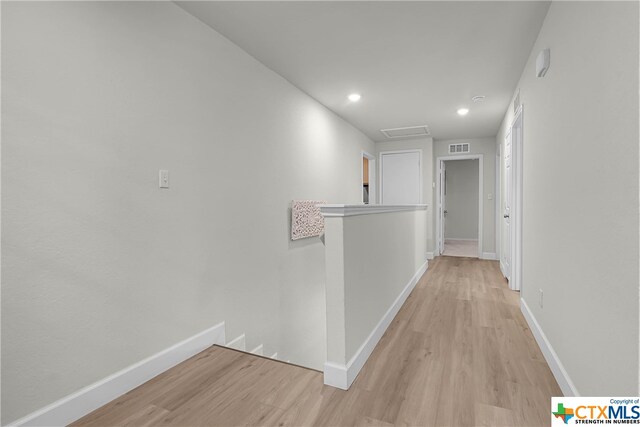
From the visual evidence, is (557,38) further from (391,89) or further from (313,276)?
(313,276)

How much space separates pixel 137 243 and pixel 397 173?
558 cm

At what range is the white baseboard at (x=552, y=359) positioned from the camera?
1.67m

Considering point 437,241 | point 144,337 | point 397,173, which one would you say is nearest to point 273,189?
point 144,337

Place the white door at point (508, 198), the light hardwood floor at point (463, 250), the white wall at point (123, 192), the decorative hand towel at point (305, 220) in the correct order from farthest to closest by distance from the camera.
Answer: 1. the light hardwood floor at point (463, 250)
2. the white door at point (508, 198)
3. the decorative hand towel at point (305, 220)
4. the white wall at point (123, 192)

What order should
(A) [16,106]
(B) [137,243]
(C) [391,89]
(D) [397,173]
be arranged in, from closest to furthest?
(A) [16,106]
(B) [137,243]
(C) [391,89]
(D) [397,173]

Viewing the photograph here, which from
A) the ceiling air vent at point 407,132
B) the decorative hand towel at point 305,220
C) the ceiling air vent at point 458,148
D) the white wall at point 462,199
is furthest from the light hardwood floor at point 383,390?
the white wall at point 462,199

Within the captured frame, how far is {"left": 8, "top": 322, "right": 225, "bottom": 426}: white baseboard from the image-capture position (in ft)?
4.88

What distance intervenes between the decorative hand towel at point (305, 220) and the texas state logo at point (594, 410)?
2458 mm

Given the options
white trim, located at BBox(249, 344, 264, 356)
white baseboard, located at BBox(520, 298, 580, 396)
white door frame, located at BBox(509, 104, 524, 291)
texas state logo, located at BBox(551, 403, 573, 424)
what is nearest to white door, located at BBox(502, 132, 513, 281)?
white door frame, located at BBox(509, 104, 524, 291)

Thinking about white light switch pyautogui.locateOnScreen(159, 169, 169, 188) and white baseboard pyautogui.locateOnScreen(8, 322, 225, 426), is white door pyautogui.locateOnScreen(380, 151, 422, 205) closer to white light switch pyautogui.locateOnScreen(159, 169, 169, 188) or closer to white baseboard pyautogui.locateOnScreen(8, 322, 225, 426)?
white baseboard pyautogui.locateOnScreen(8, 322, 225, 426)

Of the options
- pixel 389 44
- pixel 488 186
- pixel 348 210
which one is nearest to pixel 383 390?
pixel 348 210

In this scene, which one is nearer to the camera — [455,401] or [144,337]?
[455,401]

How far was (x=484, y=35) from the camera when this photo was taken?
252 cm

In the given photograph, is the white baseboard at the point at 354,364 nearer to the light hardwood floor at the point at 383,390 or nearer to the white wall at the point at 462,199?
the light hardwood floor at the point at 383,390
